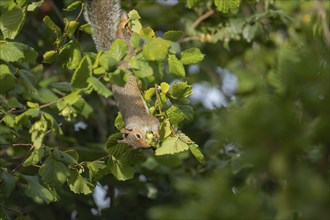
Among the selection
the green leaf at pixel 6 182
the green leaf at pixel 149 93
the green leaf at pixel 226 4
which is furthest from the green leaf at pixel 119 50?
the green leaf at pixel 6 182

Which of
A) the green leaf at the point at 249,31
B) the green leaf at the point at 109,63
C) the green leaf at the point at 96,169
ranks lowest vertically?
the green leaf at the point at 249,31

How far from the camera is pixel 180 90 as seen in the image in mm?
2180

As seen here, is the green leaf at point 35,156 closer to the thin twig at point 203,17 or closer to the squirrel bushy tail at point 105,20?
the squirrel bushy tail at point 105,20

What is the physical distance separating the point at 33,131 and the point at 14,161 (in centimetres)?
139

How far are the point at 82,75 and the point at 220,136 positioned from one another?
0.64 meters

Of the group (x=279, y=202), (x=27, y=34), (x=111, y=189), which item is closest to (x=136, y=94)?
(x=279, y=202)

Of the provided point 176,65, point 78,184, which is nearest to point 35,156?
point 78,184

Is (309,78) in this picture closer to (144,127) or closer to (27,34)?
(144,127)

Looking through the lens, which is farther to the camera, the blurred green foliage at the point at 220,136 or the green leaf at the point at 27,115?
the green leaf at the point at 27,115

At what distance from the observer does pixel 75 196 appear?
140 inches

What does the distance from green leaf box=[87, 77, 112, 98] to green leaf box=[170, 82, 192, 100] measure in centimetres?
32

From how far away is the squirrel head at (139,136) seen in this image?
6.83 ft

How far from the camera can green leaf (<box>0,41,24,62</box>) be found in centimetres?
219

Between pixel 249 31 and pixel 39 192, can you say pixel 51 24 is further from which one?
pixel 249 31
